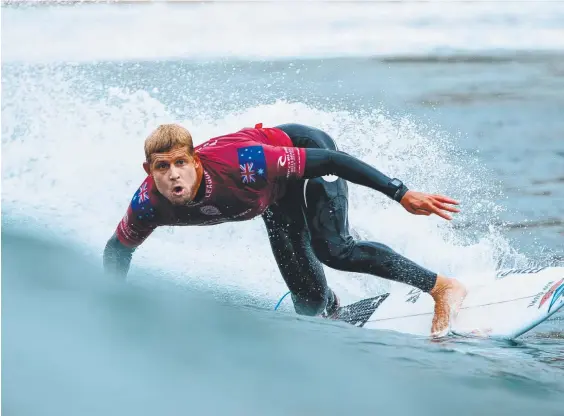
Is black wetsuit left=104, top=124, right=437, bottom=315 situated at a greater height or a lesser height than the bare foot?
greater

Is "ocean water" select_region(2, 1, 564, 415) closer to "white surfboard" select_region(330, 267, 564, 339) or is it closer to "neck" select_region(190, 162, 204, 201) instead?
"white surfboard" select_region(330, 267, 564, 339)

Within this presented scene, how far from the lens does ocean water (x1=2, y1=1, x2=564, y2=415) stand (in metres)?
2.43

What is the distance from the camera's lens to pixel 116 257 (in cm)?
257

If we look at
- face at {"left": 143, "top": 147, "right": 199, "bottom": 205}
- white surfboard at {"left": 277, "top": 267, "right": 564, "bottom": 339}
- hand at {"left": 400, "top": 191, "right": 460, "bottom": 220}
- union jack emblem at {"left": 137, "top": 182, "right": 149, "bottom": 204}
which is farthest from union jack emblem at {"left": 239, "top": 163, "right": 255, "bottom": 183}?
white surfboard at {"left": 277, "top": 267, "right": 564, "bottom": 339}

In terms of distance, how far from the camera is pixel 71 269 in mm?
2746

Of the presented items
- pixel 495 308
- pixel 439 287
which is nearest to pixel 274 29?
pixel 439 287

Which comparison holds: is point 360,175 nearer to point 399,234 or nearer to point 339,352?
point 339,352

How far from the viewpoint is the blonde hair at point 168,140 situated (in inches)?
92.6

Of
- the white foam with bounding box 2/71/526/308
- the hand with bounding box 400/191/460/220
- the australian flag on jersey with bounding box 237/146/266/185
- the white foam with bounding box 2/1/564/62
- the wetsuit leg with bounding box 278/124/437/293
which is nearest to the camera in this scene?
the hand with bounding box 400/191/460/220

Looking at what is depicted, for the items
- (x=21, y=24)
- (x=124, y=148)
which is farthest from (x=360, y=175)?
(x=21, y=24)

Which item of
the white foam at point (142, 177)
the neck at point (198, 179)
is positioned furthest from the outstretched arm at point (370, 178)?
the white foam at point (142, 177)

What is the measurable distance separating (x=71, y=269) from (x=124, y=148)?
48cm

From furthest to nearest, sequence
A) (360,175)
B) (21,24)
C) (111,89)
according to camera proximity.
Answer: (111,89)
(21,24)
(360,175)

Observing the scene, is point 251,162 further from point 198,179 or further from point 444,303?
point 444,303
